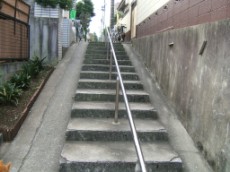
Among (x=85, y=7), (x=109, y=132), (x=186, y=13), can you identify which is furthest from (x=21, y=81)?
(x=85, y=7)

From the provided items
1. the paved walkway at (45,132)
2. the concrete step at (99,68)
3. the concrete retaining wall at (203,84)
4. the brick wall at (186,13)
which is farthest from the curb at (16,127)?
the brick wall at (186,13)

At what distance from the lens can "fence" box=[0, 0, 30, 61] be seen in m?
5.95

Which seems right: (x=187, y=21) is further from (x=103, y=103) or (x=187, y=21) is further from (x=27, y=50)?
(x=27, y=50)

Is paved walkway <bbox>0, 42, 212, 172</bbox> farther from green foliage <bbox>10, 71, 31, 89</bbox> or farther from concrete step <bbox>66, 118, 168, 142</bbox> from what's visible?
green foliage <bbox>10, 71, 31, 89</bbox>

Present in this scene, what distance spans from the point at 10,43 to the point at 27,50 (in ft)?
3.67

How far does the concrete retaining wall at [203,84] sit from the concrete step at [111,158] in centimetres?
50

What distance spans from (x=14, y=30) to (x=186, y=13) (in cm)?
388

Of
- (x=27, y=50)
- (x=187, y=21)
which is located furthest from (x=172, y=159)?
(x=27, y=50)

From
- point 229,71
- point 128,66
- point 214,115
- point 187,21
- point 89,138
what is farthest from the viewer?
point 128,66

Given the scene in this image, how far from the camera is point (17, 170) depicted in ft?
11.4

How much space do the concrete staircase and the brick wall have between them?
1458 millimetres

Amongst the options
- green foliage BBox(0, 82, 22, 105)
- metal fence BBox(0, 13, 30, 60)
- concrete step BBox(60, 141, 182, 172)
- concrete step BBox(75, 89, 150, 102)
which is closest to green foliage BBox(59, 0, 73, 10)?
metal fence BBox(0, 13, 30, 60)

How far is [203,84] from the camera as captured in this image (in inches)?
150

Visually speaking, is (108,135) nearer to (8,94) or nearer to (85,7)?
(8,94)
